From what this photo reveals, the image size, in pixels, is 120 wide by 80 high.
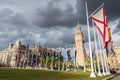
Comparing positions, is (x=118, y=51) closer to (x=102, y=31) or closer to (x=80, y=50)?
(x=80, y=50)

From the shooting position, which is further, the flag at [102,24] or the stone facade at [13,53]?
the stone facade at [13,53]

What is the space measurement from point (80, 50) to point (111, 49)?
15481 cm

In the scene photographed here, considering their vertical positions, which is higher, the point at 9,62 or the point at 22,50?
the point at 22,50

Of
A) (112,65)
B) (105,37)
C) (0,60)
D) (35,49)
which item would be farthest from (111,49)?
(0,60)

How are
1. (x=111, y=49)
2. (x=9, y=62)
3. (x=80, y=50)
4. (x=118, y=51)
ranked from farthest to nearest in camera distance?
(x=80, y=50) → (x=118, y=51) → (x=9, y=62) → (x=111, y=49)

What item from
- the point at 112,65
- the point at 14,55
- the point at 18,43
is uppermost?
the point at 18,43

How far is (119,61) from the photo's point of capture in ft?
575

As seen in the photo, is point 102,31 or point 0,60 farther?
point 0,60

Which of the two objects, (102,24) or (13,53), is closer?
(102,24)

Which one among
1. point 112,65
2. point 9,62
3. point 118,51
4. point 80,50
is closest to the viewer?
point 112,65

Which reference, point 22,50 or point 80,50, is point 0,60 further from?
point 80,50

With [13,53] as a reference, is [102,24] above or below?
below

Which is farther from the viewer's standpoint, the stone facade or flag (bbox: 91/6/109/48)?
the stone facade

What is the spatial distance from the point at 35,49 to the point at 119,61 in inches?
3499
